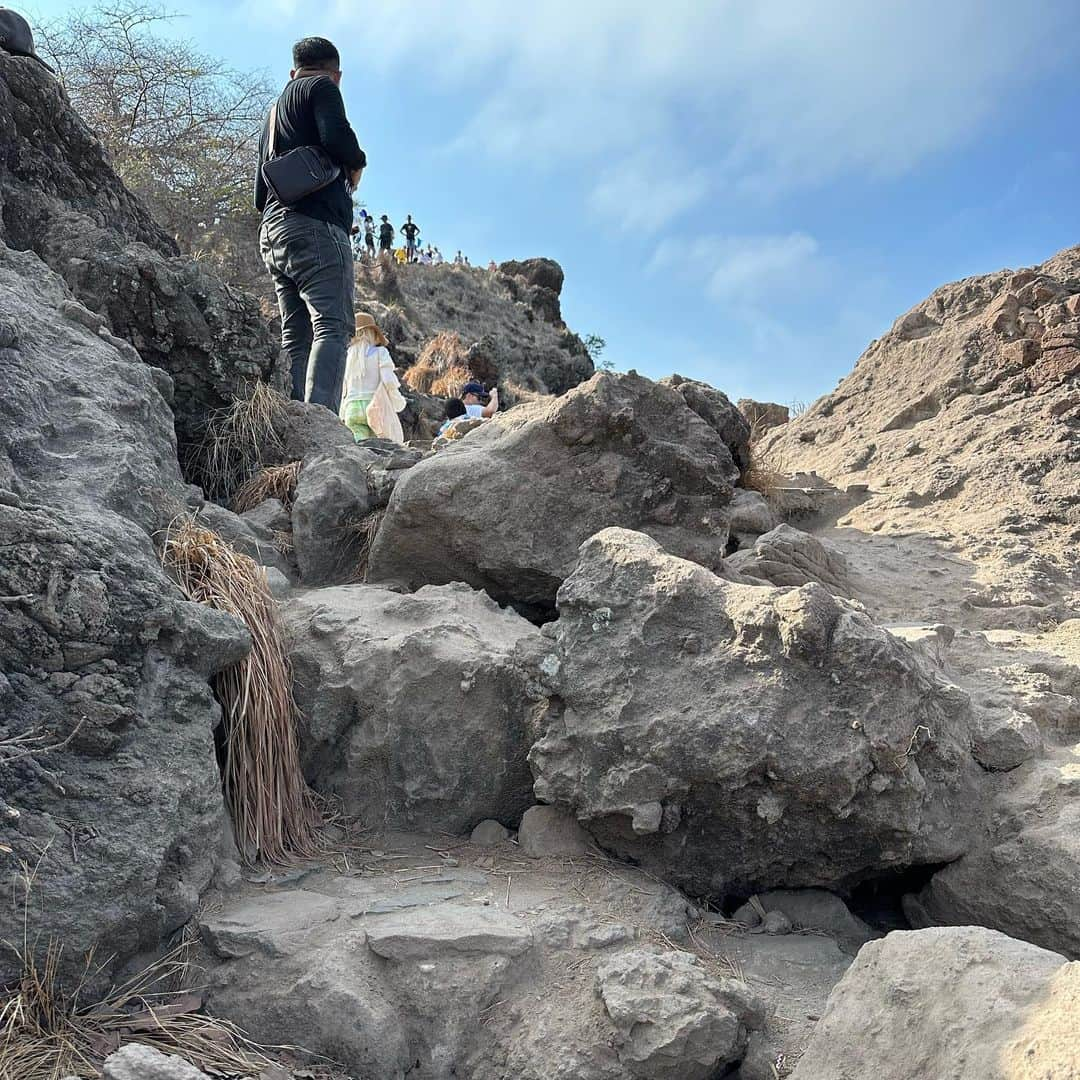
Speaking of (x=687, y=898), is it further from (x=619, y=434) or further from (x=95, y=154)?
(x=95, y=154)

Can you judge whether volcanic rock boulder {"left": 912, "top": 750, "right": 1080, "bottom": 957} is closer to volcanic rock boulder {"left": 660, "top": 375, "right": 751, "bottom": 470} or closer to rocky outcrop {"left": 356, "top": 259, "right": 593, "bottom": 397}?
volcanic rock boulder {"left": 660, "top": 375, "right": 751, "bottom": 470}

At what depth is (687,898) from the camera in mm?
2580

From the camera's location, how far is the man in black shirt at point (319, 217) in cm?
500

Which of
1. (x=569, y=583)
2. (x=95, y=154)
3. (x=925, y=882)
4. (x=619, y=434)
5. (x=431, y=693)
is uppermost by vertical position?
(x=95, y=154)

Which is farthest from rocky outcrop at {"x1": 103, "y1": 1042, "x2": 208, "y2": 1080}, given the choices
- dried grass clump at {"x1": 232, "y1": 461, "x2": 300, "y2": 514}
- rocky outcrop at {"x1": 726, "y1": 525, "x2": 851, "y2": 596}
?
dried grass clump at {"x1": 232, "y1": 461, "x2": 300, "y2": 514}

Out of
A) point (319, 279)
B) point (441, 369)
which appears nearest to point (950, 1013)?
point (319, 279)

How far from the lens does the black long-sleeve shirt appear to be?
4.96 m

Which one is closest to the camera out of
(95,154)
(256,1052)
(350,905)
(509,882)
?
(256,1052)

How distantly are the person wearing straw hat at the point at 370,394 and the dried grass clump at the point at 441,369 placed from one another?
23.1 feet

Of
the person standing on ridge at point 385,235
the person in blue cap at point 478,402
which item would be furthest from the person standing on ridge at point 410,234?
the person in blue cap at point 478,402

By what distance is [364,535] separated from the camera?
152 inches

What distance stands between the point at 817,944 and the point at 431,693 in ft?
3.94

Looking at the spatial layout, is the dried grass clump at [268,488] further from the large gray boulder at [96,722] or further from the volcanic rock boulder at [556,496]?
the large gray boulder at [96,722]

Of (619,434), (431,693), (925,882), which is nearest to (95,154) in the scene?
(619,434)
